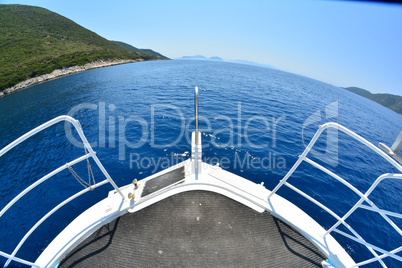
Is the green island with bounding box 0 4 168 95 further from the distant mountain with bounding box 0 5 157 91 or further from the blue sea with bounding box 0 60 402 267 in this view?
the blue sea with bounding box 0 60 402 267

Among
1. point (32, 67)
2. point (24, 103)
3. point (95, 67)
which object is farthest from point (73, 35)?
point (24, 103)

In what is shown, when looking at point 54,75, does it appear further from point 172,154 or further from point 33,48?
point 172,154

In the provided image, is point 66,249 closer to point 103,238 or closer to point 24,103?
point 103,238

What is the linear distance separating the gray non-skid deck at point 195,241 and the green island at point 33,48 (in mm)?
40456

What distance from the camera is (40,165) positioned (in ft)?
33.6

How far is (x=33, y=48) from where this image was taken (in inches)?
1855

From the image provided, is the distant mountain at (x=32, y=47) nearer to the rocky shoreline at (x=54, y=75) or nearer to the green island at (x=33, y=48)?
the green island at (x=33, y=48)

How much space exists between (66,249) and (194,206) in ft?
11.6

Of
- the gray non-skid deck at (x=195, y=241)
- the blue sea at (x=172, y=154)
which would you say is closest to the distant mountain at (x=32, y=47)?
the blue sea at (x=172, y=154)

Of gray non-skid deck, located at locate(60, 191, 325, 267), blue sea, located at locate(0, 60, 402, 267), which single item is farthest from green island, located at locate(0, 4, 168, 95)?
gray non-skid deck, located at locate(60, 191, 325, 267)

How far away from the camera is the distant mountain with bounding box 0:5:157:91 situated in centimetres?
3383

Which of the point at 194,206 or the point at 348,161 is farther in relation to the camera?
the point at 348,161

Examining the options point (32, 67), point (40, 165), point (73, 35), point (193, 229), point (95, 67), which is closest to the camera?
point (193, 229)

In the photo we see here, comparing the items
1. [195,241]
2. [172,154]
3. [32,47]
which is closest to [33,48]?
[32,47]
